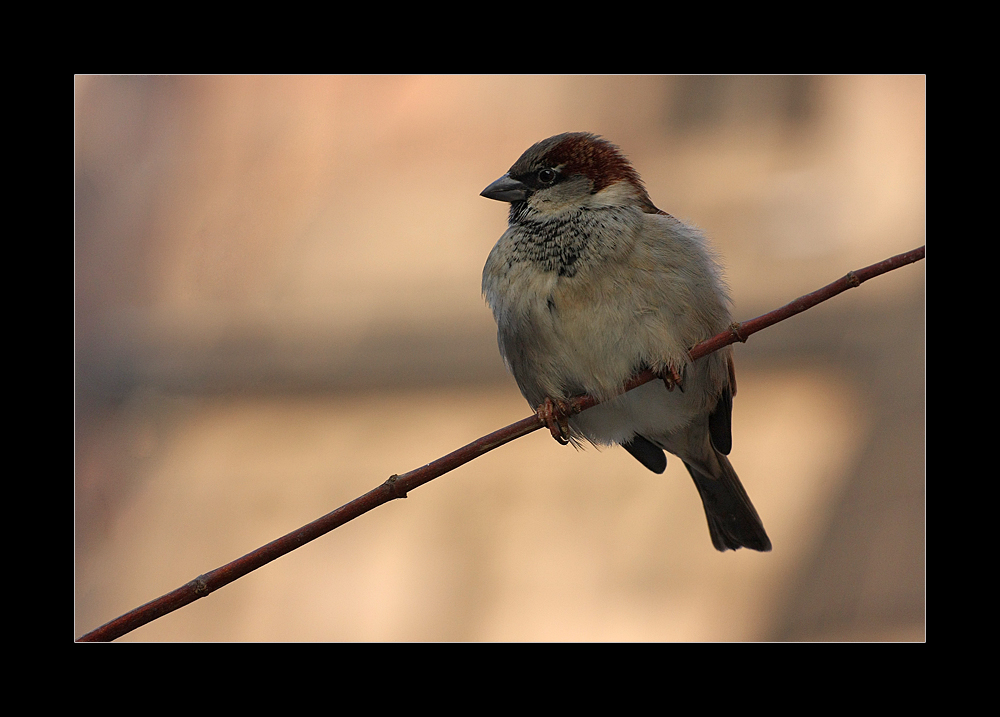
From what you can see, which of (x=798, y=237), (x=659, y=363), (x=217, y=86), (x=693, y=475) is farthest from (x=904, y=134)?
(x=217, y=86)

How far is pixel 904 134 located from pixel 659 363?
1.24 m

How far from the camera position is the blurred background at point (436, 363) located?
2445 millimetres

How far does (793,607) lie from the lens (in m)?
2.50

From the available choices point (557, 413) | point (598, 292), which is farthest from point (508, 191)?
point (557, 413)

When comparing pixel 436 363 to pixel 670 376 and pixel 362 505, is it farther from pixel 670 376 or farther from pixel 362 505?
pixel 362 505

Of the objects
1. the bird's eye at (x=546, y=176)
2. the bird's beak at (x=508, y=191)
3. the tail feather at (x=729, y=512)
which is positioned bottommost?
the tail feather at (x=729, y=512)

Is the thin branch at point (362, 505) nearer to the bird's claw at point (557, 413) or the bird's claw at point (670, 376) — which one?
the bird's claw at point (670, 376)

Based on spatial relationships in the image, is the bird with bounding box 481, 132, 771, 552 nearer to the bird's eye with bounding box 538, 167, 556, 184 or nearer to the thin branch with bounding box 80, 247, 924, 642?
the bird's eye with bounding box 538, 167, 556, 184

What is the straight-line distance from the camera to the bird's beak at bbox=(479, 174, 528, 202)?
4.75ft

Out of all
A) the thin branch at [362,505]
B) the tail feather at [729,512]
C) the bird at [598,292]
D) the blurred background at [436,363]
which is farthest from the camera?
the blurred background at [436,363]

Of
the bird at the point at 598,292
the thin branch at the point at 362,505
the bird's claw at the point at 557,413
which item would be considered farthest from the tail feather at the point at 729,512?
the thin branch at the point at 362,505

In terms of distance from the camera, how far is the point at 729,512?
1.75m

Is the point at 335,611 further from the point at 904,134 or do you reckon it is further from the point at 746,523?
the point at 904,134

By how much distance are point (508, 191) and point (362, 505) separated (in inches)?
29.6
